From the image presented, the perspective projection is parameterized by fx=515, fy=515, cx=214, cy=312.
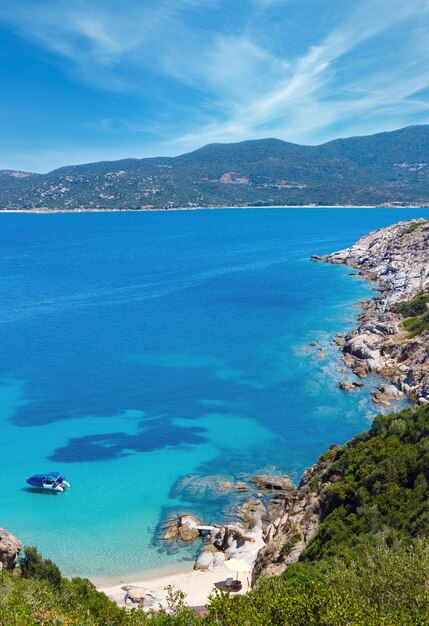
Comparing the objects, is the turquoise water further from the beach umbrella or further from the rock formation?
the beach umbrella

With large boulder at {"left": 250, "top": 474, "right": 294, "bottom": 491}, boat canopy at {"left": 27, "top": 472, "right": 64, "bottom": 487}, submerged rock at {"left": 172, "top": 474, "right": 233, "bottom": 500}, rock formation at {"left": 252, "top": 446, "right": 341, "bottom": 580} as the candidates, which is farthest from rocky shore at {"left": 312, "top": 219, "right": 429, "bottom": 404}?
boat canopy at {"left": 27, "top": 472, "right": 64, "bottom": 487}

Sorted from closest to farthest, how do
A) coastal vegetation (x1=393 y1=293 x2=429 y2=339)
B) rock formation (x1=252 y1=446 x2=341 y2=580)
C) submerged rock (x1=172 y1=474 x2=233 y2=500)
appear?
rock formation (x1=252 y1=446 x2=341 y2=580) < submerged rock (x1=172 y1=474 x2=233 y2=500) < coastal vegetation (x1=393 y1=293 x2=429 y2=339)

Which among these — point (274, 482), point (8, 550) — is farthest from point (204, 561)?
point (8, 550)

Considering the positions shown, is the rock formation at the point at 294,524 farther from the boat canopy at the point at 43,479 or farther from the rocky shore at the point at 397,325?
the rocky shore at the point at 397,325

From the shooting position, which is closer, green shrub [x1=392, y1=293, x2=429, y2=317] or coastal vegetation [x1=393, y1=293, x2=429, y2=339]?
coastal vegetation [x1=393, y1=293, x2=429, y2=339]

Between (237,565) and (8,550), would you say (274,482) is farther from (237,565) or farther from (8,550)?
(8,550)
